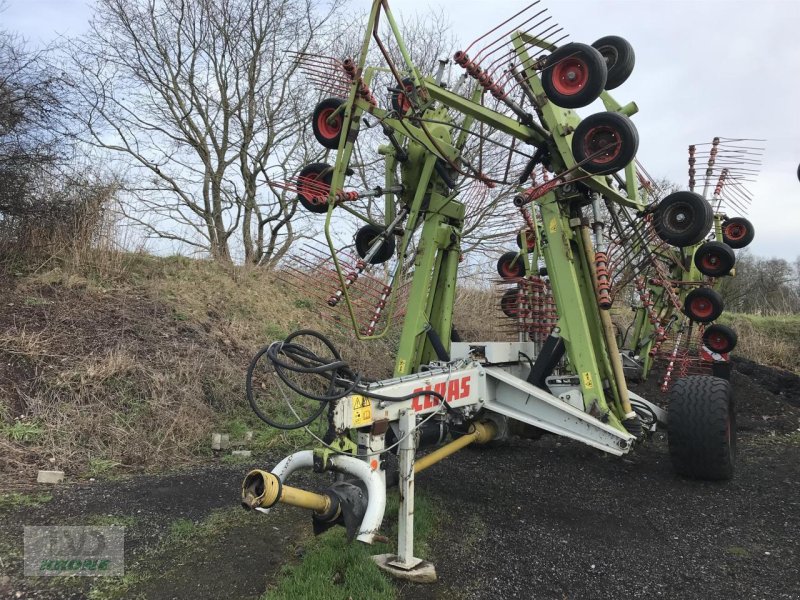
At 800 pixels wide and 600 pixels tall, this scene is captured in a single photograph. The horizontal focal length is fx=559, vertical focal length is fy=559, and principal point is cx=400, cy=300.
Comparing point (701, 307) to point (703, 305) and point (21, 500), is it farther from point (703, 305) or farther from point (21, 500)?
point (21, 500)

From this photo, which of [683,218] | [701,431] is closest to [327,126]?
[683,218]

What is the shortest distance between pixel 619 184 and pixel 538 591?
159 inches

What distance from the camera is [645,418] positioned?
18.6ft

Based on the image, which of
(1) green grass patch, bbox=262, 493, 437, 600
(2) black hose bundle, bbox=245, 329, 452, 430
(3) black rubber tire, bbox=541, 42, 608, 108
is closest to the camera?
(2) black hose bundle, bbox=245, 329, 452, 430

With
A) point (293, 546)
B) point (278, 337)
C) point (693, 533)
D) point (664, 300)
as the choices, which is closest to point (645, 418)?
point (693, 533)

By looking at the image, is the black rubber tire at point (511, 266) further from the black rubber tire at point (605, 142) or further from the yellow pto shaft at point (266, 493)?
the yellow pto shaft at point (266, 493)

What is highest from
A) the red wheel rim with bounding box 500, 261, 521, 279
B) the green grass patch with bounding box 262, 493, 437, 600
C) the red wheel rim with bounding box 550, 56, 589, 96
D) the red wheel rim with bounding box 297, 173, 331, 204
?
the red wheel rim with bounding box 550, 56, 589, 96

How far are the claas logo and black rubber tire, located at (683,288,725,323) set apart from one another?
6201 mm

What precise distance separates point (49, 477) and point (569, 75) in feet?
18.6

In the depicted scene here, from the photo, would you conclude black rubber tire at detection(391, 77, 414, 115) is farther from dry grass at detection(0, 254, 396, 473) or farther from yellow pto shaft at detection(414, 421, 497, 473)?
dry grass at detection(0, 254, 396, 473)

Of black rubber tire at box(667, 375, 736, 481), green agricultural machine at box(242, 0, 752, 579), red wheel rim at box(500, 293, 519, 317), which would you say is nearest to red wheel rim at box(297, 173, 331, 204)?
green agricultural machine at box(242, 0, 752, 579)

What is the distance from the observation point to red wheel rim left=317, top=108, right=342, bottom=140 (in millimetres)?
5258

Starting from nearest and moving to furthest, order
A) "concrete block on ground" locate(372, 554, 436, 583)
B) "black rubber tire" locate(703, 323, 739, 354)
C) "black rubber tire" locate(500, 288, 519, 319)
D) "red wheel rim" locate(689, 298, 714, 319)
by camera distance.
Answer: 1. "concrete block on ground" locate(372, 554, 436, 583)
2. "black rubber tire" locate(500, 288, 519, 319)
3. "red wheel rim" locate(689, 298, 714, 319)
4. "black rubber tire" locate(703, 323, 739, 354)

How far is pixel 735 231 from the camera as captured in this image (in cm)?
1066
